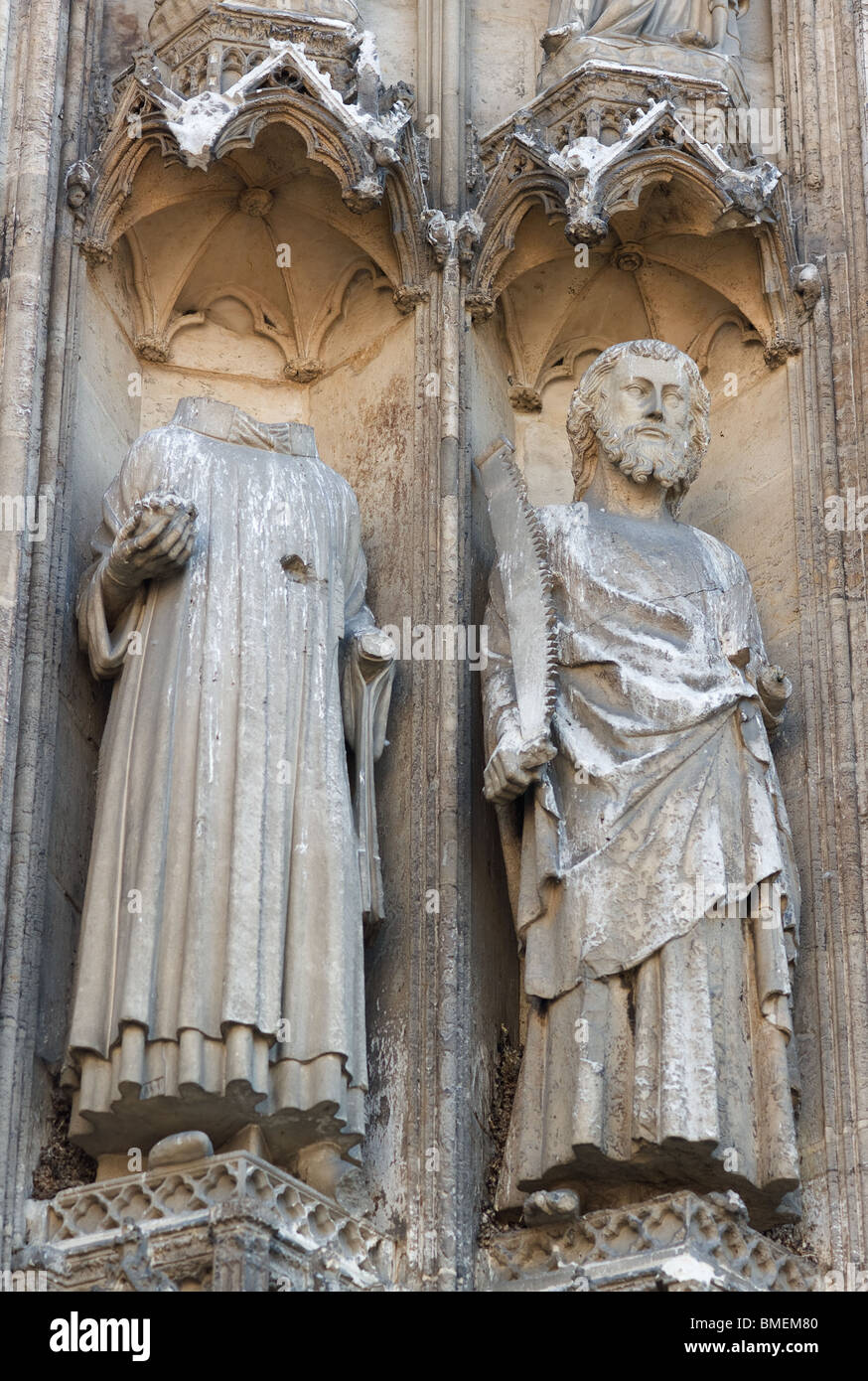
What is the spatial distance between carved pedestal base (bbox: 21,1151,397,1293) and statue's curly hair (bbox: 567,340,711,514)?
260 cm

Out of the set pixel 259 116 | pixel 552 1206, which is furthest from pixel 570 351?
pixel 552 1206

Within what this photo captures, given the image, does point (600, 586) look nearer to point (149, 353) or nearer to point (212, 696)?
point (212, 696)

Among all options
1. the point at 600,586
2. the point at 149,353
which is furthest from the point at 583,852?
the point at 149,353

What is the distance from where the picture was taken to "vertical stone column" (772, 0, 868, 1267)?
29.0 ft

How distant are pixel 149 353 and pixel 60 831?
2.06m

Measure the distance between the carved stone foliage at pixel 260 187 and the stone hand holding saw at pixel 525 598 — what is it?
0.98 metres

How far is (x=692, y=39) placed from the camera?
10.4 m

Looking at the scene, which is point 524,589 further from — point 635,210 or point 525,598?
point 635,210

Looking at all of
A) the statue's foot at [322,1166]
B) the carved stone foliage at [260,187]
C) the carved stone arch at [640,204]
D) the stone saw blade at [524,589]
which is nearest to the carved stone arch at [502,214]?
the carved stone arch at [640,204]

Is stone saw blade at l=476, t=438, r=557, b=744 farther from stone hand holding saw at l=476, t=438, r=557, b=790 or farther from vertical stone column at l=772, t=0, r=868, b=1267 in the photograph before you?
vertical stone column at l=772, t=0, r=868, b=1267

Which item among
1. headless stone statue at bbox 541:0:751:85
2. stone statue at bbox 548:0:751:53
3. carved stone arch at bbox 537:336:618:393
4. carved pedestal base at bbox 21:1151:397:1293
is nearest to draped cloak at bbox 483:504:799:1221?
carved pedestal base at bbox 21:1151:397:1293

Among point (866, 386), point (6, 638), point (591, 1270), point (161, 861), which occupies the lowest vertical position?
point (591, 1270)

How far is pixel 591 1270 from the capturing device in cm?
823

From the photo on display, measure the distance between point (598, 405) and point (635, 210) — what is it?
1044 millimetres
